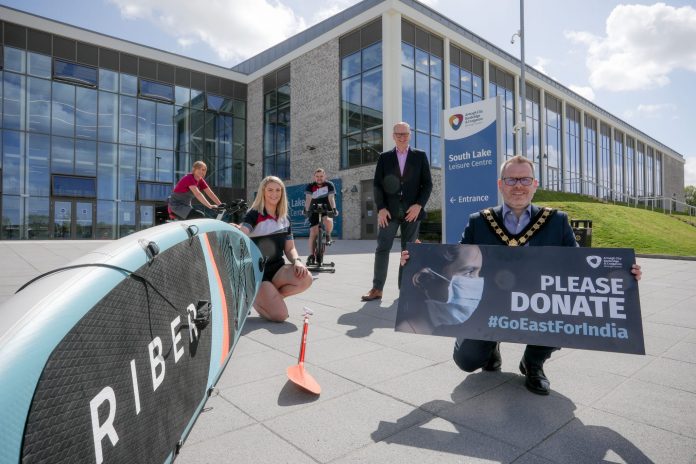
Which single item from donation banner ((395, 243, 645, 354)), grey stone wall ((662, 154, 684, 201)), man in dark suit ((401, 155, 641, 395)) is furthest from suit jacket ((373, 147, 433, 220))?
grey stone wall ((662, 154, 684, 201))

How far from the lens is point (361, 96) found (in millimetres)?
21047

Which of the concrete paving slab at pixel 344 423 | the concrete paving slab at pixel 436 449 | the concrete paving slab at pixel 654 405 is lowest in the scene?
the concrete paving slab at pixel 436 449

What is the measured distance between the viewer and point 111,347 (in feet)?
3.36

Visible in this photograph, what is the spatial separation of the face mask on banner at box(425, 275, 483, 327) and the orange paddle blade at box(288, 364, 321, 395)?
75 cm

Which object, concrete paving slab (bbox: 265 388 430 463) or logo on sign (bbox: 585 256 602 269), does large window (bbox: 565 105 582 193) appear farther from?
concrete paving slab (bbox: 265 388 430 463)

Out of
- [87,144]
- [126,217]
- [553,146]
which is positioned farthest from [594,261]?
[553,146]

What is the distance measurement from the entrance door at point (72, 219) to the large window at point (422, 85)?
18592mm

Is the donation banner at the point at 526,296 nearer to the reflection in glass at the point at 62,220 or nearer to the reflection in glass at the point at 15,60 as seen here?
the reflection in glass at the point at 62,220

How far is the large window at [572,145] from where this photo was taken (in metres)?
34.7

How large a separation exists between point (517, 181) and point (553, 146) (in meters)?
35.3

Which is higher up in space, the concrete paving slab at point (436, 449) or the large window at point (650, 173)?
the large window at point (650, 173)

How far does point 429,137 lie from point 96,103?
62.7 feet

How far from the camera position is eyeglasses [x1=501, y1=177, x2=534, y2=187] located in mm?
2344

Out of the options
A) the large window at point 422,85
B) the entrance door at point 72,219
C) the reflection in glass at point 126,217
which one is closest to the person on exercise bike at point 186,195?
the large window at point 422,85
